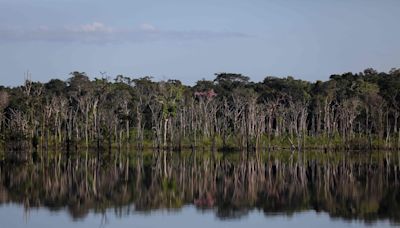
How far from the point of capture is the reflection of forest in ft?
93.4

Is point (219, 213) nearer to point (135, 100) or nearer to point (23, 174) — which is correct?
point (23, 174)

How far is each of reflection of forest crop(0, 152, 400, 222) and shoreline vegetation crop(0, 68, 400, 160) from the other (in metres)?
22.4

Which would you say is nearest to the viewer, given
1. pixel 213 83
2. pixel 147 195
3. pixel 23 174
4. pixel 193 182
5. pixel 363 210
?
pixel 363 210

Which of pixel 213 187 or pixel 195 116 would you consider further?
pixel 195 116

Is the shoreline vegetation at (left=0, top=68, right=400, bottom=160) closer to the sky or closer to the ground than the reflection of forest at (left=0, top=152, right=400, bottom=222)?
closer to the sky

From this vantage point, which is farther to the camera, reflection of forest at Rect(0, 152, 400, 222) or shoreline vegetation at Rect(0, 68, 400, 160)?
shoreline vegetation at Rect(0, 68, 400, 160)

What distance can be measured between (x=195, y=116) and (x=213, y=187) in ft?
161

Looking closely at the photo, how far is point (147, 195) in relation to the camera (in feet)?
107

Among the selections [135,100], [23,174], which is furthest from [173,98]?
[23,174]

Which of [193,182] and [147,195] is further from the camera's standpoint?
[193,182]

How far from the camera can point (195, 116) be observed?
84812mm

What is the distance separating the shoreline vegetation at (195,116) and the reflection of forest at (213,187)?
22365 millimetres

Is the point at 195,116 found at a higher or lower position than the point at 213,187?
higher

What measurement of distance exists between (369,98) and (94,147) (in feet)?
104
